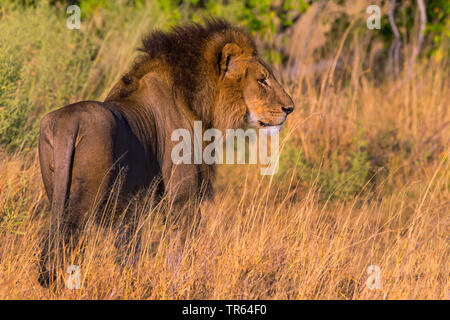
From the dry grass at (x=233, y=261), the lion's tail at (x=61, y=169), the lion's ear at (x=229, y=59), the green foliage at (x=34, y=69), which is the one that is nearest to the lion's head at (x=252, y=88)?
the lion's ear at (x=229, y=59)

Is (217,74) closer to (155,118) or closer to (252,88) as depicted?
(252,88)

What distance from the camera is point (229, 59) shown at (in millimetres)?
4773

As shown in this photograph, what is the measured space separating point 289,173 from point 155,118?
2442mm

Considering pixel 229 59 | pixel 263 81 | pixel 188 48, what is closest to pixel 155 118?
pixel 188 48

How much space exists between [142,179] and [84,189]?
1.67ft

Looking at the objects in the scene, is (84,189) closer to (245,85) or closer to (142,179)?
(142,179)

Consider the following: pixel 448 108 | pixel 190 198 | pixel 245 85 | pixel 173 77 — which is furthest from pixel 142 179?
pixel 448 108

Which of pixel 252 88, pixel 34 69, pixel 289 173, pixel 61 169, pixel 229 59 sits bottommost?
pixel 289 173

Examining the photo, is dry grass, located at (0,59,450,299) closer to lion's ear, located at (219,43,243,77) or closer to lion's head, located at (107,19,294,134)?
lion's head, located at (107,19,294,134)

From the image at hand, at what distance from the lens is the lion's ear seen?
4707mm

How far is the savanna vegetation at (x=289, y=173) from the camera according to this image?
3.81 metres
